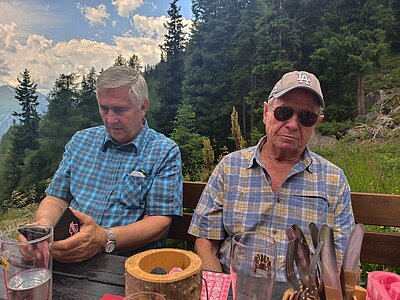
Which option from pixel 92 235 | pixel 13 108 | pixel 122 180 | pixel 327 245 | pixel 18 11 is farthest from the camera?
pixel 13 108

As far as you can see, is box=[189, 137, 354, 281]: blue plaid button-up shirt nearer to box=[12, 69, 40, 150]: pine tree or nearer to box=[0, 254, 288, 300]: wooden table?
box=[0, 254, 288, 300]: wooden table

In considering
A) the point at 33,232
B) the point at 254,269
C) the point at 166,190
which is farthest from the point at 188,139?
the point at 254,269

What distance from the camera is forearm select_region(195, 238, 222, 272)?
5.44ft

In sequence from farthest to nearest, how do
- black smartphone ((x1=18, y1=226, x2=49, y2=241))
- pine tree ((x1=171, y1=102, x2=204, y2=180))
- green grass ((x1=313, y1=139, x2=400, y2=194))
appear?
pine tree ((x1=171, y1=102, x2=204, y2=180)) < green grass ((x1=313, y1=139, x2=400, y2=194)) < black smartphone ((x1=18, y1=226, x2=49, y2=241))

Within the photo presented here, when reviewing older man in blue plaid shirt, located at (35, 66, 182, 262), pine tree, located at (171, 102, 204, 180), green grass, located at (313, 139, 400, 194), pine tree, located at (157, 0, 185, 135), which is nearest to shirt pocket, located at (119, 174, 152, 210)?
older man in blue plaid shirt, located at (35, 66, 182, 262)

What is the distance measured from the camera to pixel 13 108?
13.7 ft

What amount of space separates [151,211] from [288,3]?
3.76m

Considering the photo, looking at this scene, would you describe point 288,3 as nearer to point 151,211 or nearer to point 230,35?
point 230,35

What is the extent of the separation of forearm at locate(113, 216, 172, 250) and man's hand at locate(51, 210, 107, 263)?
0.15 m

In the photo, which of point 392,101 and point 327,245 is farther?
point 392,101

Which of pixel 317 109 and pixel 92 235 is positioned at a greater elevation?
pixel 317 109

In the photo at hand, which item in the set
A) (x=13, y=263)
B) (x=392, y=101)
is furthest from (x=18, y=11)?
(x=392, y=101)

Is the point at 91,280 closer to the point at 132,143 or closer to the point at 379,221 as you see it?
the point at 132,143

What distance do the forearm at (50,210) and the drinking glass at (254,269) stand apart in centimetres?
119
